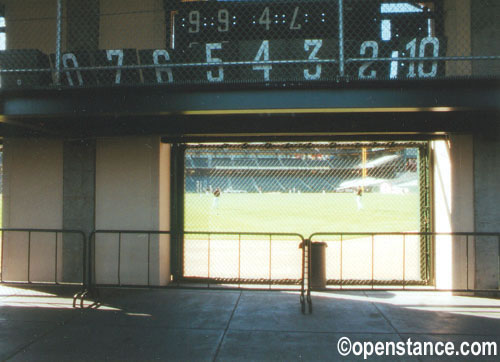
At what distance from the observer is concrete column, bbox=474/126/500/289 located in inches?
259

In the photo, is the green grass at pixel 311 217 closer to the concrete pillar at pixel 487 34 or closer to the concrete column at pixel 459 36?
the concrete column at pixel 459 36

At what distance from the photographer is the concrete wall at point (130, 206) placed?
280 inches

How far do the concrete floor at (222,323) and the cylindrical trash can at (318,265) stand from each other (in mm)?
284

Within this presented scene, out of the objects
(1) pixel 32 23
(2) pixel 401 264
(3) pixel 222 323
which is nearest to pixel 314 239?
(2) pixel 401 264

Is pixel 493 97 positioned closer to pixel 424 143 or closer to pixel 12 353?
pixel 424 143

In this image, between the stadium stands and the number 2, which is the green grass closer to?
the stadium stands

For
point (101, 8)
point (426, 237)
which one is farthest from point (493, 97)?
point (101, 8)

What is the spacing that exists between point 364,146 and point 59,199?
6.13 m

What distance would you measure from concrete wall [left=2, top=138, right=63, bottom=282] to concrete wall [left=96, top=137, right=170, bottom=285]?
2.84 feet

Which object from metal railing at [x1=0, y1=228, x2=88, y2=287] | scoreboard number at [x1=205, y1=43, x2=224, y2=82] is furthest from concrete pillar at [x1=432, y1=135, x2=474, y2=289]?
metal railing at [x1=0, y1=228, x2=88, y2=287]

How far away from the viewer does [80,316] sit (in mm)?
5480

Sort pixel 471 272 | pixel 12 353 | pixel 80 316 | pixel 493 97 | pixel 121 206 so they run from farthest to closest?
pixel 121 206 < pixel 471 272 < pixel 80 316 < pixel 493 97 < pixel 12 353

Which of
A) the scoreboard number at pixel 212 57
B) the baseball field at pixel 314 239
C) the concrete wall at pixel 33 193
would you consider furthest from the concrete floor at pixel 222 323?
the scoreboard number at pixel 212 57

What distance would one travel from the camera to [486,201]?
263 inches
